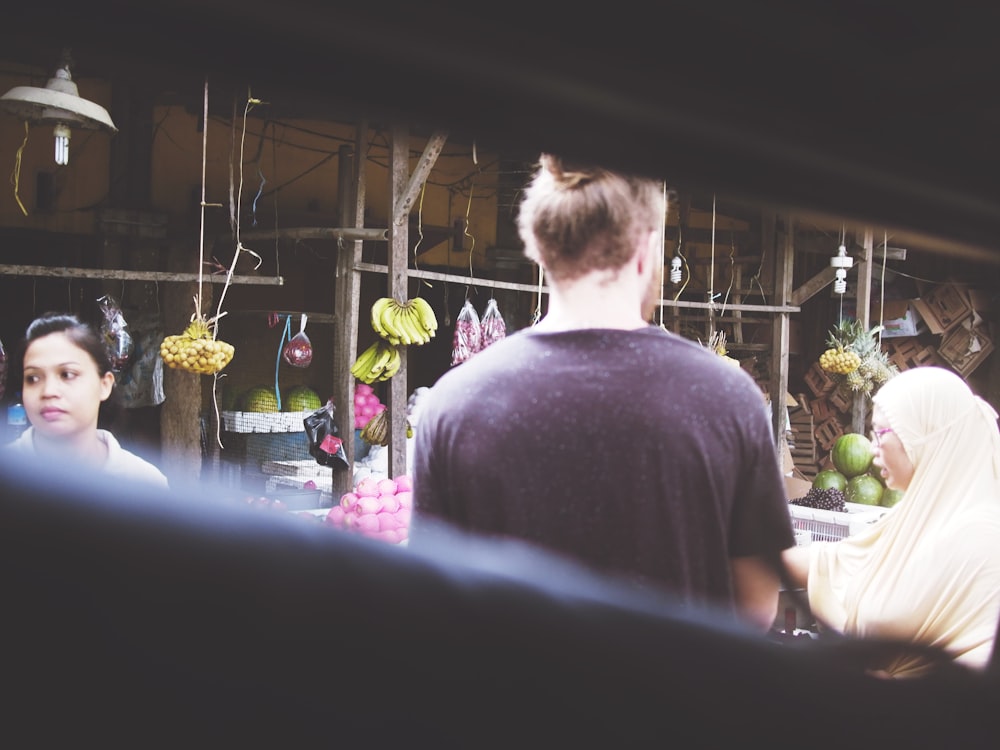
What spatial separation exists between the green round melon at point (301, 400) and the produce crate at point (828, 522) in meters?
3.75

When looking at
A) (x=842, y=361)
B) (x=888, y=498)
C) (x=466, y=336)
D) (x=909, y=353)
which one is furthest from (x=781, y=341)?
(x=466, y=336)

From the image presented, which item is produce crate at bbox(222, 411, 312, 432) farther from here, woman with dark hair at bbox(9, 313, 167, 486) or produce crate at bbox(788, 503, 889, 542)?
produce crate at bbox(788, 503, 889, 542)

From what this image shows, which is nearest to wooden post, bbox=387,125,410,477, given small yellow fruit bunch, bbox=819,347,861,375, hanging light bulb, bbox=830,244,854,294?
hanging light bulb, bbox=830,244,854,294

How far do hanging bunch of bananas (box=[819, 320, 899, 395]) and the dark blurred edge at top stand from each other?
7863 mm

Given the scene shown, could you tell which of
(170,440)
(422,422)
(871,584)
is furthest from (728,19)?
(170,440)

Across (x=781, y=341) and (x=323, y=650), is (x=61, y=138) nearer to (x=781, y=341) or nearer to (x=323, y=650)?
(x=323, y=650)

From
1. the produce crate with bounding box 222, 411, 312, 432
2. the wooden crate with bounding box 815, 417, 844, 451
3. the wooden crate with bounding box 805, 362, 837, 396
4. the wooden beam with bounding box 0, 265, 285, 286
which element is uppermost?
the wooden beam with bounding box 0, 265, 285, 286

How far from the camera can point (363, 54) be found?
275mm

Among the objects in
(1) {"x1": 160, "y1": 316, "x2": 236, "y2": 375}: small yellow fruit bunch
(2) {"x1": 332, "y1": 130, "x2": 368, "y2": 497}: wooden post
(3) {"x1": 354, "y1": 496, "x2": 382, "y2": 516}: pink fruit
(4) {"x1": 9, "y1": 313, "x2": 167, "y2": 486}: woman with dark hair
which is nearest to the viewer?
(4) {"x1": 9, "y1": 313, "x2": 167, "y2": 486}: woman with dark hair

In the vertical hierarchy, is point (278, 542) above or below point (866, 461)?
above

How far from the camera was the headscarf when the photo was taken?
73.5 inches

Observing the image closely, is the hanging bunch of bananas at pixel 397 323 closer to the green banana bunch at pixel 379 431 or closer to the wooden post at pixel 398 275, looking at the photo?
the wooden post at pixel 398 275

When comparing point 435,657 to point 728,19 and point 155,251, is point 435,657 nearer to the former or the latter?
point 728,19

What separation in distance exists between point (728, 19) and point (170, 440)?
20.4 feet
